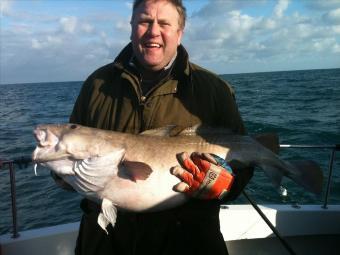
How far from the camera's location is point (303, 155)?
1234cm

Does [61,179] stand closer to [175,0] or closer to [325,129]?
[175,0]

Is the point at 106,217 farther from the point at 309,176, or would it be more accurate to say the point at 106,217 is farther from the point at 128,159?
the point at 309,176

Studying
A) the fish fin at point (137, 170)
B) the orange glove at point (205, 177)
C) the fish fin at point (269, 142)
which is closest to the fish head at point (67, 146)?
the fish fin at point (137, 170)

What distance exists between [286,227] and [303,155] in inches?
320

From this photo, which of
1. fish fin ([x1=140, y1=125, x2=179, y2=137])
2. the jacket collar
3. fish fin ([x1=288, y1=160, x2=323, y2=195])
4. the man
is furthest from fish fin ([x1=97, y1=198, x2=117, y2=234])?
fish fin ([x1=288, y1=160, x2=323, y2=195])

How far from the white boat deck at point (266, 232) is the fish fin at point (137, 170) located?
5.98 feet

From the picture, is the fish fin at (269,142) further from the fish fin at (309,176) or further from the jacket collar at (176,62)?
the jacket collar at (176,62)

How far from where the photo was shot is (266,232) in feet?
15.6

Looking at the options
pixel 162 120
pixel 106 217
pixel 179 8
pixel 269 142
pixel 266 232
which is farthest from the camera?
pixel 266 232

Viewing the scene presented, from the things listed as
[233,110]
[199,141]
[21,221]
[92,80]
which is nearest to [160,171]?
[199,141]

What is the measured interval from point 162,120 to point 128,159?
0.44 meters

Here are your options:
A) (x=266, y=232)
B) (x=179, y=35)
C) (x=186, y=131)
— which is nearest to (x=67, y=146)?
(x=186, y=131)

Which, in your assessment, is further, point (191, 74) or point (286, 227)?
point (286, 227)

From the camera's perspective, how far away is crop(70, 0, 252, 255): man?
9.94 feet
